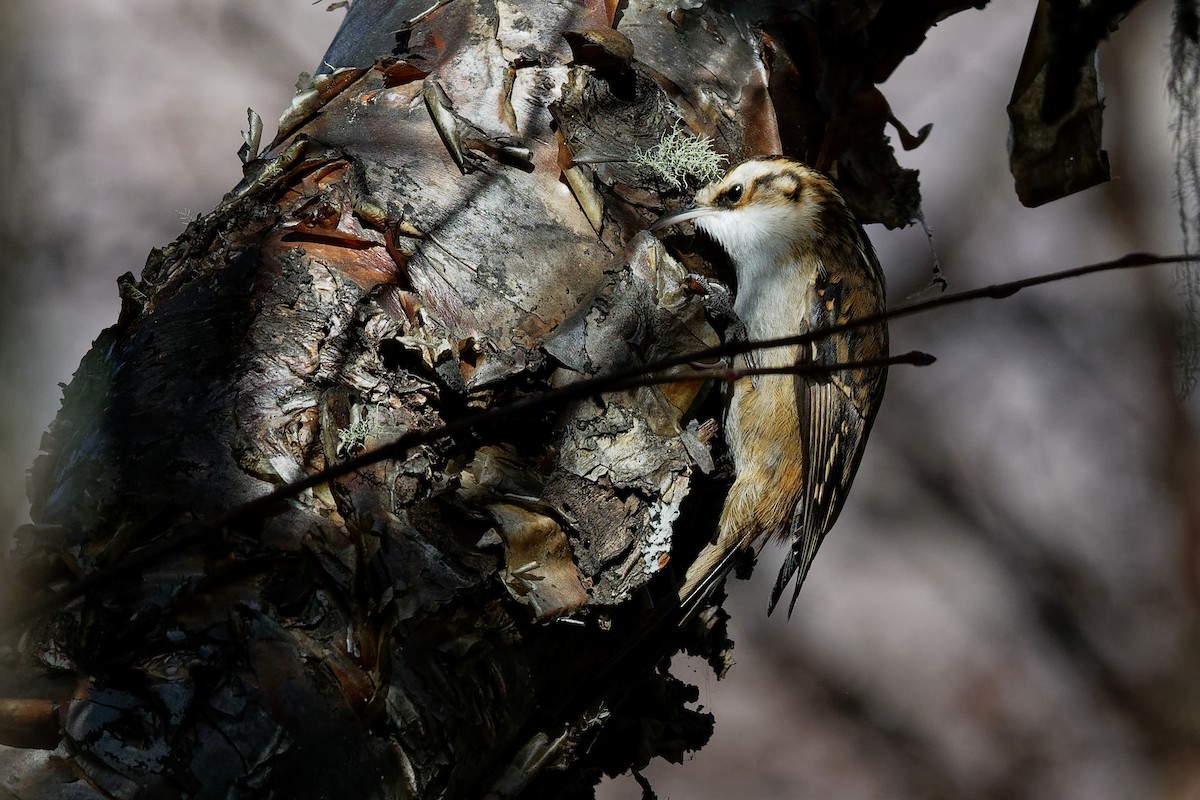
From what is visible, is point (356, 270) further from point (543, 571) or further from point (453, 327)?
point (543, 571)

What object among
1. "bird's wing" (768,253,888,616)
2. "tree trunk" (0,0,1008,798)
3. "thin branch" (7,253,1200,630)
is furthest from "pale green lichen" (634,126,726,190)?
"thin branch" (7,253,1200,630)

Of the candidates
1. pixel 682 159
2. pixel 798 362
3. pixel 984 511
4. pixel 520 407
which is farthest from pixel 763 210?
pixel 984 511

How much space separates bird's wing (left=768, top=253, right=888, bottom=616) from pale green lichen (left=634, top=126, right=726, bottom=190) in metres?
0.75

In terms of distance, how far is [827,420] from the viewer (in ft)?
10.2

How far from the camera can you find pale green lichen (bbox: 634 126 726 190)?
2.23 metres

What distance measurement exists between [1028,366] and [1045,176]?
2.73m

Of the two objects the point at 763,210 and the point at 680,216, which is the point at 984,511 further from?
the point at 680,216

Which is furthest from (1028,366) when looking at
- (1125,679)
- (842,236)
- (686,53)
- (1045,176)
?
(686,53)

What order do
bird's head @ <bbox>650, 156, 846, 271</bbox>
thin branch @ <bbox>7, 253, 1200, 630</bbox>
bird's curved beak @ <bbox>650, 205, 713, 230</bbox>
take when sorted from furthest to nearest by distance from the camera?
bird's head @ <bbox>650, 156, 846, 271</bbox> < bird's curved beak @ <bbox>650, 205, 713, 230</bbox> < thin branch @ <bbox>7, 253, 1200, 630</bbox>

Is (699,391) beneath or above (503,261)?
beneath

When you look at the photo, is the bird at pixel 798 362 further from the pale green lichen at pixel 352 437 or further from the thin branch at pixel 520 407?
the thin branch at pixel 520 407

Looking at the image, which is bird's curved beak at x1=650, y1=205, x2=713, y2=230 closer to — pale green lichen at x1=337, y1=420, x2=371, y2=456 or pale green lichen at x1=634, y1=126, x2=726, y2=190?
pale green lichen at x1=634, y1=126, x2=726, y2=190

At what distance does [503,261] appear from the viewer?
1931 mm

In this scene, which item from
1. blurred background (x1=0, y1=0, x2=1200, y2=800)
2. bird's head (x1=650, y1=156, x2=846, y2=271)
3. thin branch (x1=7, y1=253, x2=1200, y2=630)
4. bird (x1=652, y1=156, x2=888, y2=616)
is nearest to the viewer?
thin branch (x1=7, y1=253, x2=1200, y2=630)
